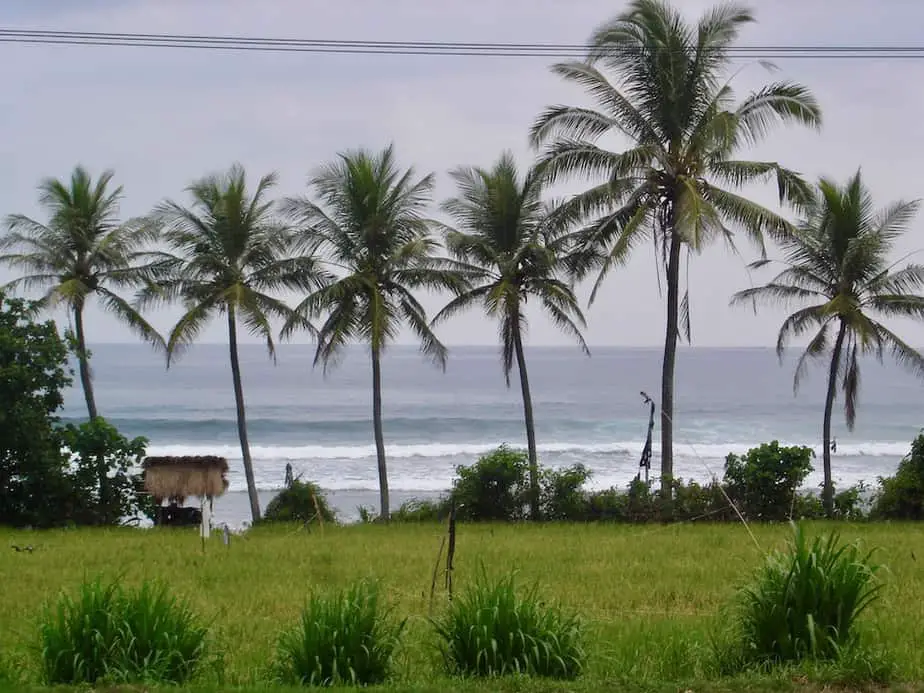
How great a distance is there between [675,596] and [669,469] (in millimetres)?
11352

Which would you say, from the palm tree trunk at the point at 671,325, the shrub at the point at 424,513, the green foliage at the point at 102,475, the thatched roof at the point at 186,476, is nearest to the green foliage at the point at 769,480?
the palm tree trunk at the point at 671,325

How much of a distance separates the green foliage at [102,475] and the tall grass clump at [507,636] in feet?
58.7

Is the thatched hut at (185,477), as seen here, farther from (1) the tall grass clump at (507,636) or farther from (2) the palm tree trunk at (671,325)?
(1) the tall grass clump at (507,636)

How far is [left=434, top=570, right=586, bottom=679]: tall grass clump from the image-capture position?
7297mm

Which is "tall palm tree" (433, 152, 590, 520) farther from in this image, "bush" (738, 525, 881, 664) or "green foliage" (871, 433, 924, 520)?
"bush" (738, 525, 881, 664)

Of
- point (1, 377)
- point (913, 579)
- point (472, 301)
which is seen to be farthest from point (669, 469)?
point (1, 377)

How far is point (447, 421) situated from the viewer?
210 ft

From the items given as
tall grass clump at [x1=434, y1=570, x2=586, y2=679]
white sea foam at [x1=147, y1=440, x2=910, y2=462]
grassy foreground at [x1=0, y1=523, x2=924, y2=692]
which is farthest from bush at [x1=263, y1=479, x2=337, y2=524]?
white sea foam at [x1=147, y1=440, x2=910, y2=462]

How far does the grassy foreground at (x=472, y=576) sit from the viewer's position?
7629mm

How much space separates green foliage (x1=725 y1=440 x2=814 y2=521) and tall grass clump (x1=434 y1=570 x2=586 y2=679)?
617 inches

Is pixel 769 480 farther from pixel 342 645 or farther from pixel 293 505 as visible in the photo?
pixel 342 645

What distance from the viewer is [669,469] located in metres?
23.2

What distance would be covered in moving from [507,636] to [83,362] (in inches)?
817

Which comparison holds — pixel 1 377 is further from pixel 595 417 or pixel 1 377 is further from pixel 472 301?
pixel 595 417
